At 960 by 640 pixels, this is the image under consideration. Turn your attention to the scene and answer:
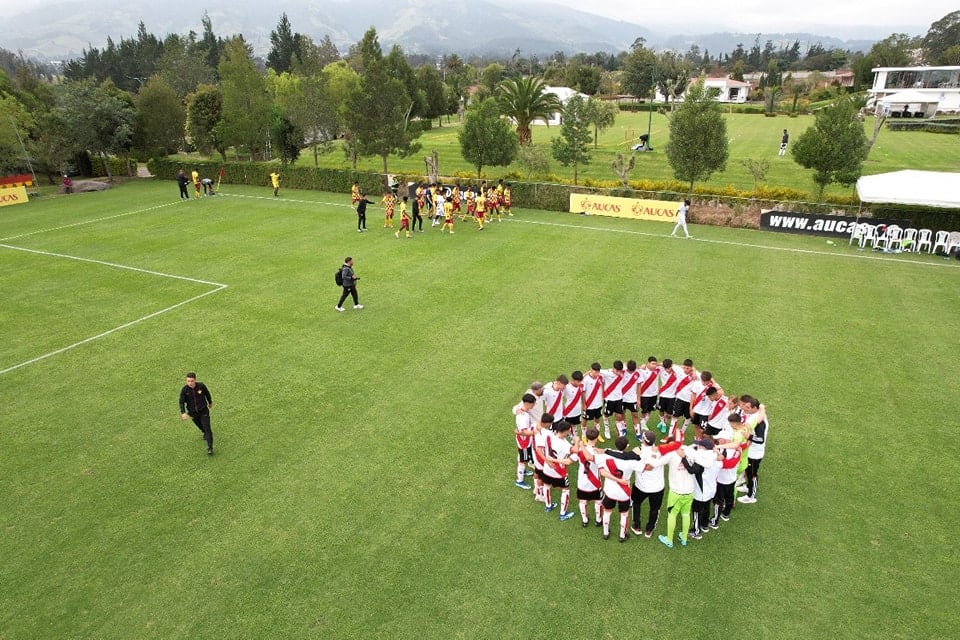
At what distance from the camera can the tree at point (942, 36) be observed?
124m

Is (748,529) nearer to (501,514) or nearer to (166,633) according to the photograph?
(501,514)

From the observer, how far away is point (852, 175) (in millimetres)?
25312

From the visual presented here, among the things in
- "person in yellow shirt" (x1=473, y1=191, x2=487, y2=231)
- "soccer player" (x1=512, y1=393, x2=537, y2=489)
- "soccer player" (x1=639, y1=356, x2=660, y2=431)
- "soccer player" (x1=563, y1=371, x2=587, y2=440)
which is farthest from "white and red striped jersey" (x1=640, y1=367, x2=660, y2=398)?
"person in yellow shirt" (x1=473, y1=191, x2=487, y2=231)

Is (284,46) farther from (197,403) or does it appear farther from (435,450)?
(435,450)

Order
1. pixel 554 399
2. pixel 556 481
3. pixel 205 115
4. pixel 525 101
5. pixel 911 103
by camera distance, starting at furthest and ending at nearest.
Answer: pixel 911 103
pixel 205 115
pixel 525 101
pixel 554 399
pixel 556 481

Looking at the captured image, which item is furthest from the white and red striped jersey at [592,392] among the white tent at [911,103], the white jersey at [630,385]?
the white tent at [911,103]

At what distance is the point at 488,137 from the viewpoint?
1237 inches

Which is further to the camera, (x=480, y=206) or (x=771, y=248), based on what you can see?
(x=480, y=206)

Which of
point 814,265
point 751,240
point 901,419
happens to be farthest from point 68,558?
point 751,240

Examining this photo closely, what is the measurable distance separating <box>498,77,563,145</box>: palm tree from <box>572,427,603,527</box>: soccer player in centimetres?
3540

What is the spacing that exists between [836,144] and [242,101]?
119ft

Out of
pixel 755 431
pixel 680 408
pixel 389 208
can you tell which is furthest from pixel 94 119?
pixel 755 431

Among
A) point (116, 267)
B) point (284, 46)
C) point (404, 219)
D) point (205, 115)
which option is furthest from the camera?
point (284, 46)

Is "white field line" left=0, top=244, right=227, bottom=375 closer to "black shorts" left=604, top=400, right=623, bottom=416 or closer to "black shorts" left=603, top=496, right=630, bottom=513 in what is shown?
"black shorts" left=604, top=400, right=623, bottom=416
